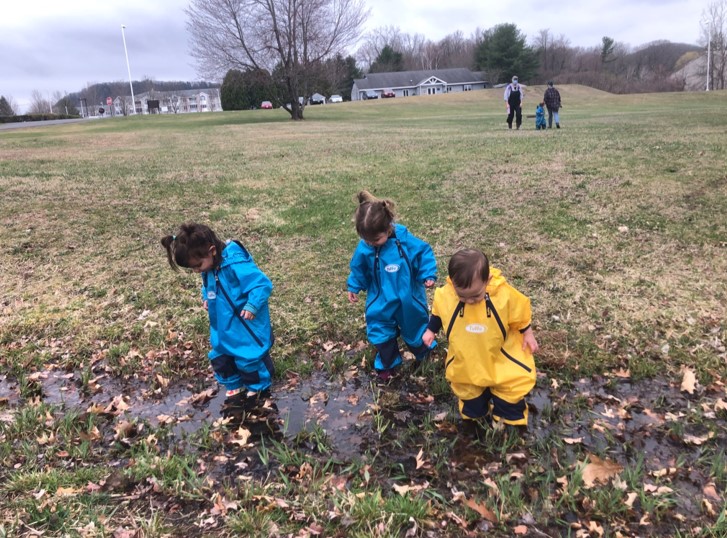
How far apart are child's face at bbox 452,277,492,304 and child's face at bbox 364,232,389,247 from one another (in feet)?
2.49

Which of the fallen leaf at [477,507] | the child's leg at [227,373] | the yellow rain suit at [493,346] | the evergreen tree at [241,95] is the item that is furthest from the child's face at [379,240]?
the evergreen tree at [241,95]

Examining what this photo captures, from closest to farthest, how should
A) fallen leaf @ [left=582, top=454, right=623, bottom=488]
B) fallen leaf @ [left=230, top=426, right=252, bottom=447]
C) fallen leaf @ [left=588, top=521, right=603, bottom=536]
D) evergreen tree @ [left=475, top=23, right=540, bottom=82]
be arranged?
1. fallen leaf @ [left=588, top=521, right=603, bottom=536]
2. fallen leaf @ [left=582, top=454, right=623, bottom=488]
3. fallen leaf @ [left=230, top=426, right=252, bottom=447]
4. evergreen tree @ [left=475, top=23, right=540, bottom=82]

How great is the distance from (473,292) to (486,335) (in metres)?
0.28

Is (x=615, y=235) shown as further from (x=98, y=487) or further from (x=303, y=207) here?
(x=98, y=487)

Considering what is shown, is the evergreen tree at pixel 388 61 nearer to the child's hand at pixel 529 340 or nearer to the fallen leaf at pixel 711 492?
the child's hand at pixel 529 340

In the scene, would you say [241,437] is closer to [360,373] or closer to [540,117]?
[360,373]

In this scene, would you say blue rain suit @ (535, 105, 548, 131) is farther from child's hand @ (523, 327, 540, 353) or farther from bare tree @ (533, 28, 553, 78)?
bare tree @ (533, 28, 553, 78)

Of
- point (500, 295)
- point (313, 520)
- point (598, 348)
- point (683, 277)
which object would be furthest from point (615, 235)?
point (313, 520)

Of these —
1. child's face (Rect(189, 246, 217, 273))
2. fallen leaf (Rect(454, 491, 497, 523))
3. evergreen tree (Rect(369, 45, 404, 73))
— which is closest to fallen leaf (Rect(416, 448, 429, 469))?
fallen leaf (Rect(454, 491, 497, 523))

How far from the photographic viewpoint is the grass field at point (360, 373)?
2.57 metres

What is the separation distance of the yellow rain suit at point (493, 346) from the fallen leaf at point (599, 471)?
42 centimetres

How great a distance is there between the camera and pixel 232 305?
3.45 metres

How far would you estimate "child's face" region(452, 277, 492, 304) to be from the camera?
2.71 meters

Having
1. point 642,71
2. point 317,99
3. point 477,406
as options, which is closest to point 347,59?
point 317,99
